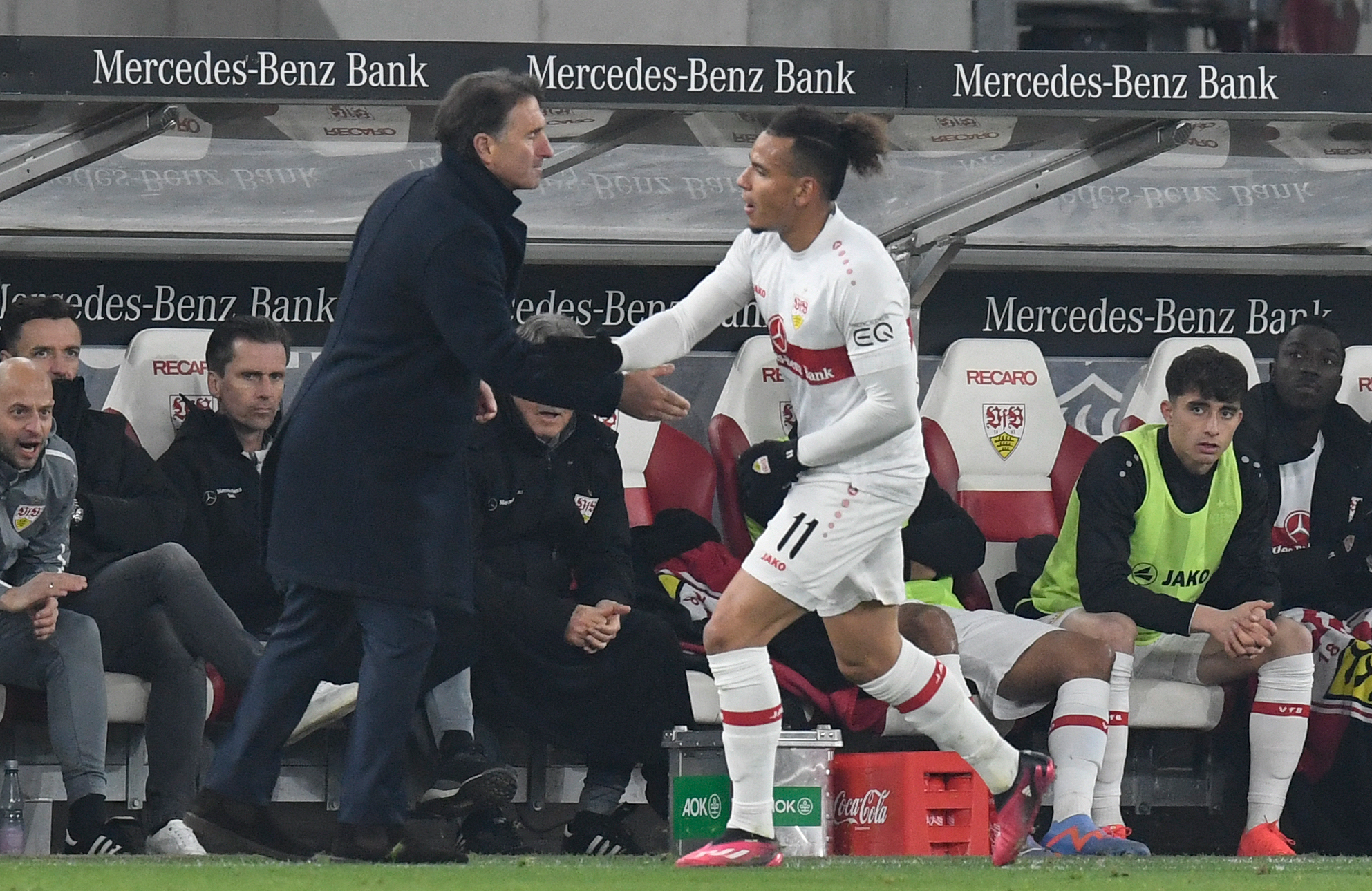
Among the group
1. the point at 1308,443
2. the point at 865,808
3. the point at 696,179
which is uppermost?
the point at 696,179

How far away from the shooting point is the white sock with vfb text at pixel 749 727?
4.99 meters

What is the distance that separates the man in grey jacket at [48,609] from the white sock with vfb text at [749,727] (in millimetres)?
1784

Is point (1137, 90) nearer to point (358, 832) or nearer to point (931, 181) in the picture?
point (931, 181)

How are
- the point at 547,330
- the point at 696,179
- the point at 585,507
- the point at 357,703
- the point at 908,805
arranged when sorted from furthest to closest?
the point at 696,179 < the point at 585,507 < the point at 908,805 < the point at 547,330 < the point at 357,703

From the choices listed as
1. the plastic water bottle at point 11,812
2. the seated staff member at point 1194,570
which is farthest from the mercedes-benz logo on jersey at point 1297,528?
the plastic water bottle at point 11,812

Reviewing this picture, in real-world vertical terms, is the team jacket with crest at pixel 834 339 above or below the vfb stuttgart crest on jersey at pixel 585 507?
above

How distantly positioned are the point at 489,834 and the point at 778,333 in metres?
1.87

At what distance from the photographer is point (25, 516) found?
5918 mm

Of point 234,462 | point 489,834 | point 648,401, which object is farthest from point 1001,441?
point 648,401

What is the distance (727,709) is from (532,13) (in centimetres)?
788

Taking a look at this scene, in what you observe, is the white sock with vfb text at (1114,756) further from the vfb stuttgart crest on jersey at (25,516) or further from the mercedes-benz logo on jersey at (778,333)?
the vfb stuttgart crest on jersey at (25,516)

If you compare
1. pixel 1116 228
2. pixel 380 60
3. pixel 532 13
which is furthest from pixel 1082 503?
pixel 532 13

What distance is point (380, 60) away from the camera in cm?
635

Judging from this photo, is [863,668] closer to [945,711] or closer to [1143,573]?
[945,711]
